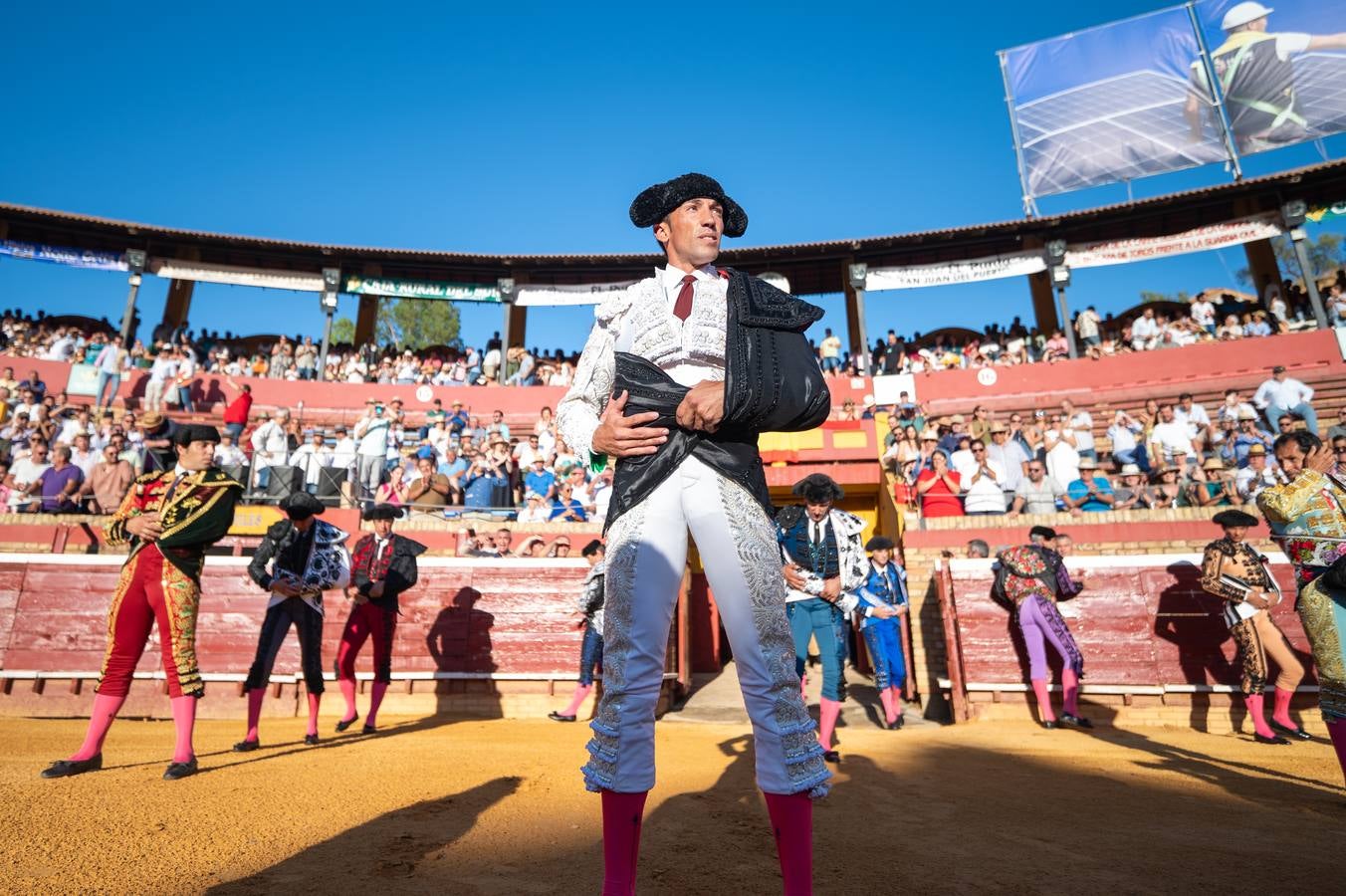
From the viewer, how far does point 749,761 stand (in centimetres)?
505

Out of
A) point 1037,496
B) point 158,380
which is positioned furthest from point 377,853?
point 158,380

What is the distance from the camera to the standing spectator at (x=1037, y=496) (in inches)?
428

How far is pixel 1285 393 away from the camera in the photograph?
1316cm

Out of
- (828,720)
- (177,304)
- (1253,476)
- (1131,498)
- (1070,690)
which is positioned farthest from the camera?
(177,304)

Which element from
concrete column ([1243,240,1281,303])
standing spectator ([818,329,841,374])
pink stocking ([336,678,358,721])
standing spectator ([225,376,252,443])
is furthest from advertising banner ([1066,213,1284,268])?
pink stocking ([336,678,358,721])

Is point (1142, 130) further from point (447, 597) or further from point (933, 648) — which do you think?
point (447, 597)

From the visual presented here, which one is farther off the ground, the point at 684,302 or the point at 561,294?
the point at 561,294

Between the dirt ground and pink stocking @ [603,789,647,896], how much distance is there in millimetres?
508

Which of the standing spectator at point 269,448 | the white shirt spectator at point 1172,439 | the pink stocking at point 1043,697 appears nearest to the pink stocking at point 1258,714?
the pink stocking at point 1043,697

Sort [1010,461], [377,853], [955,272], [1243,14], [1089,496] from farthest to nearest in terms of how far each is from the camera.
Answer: [1243,14], [955,272], [1010,461], [1089,496], [377,853]

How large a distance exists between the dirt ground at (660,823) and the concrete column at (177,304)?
75.5ft

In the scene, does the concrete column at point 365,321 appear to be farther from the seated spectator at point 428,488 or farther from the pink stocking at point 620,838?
the pink stocking at point 620,838

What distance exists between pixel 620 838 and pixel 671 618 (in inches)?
23.4

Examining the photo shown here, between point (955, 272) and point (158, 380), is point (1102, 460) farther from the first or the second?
point (158, 380)
